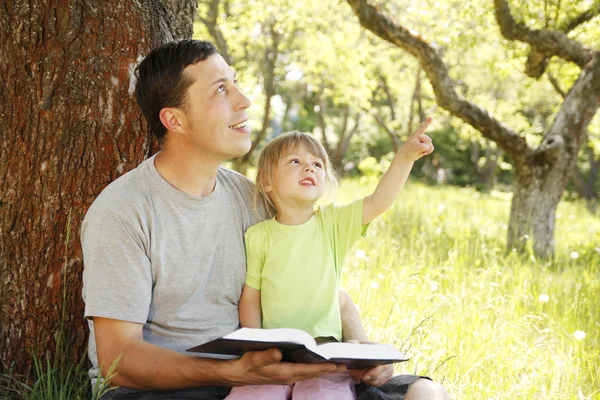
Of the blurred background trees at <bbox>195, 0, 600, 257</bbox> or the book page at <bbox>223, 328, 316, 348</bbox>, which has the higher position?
the blurred background trees at <bbox>195, 0, 600, 257</bbox>

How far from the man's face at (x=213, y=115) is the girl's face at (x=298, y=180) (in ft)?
0.70

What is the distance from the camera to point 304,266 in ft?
8.10

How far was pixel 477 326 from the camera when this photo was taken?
3.51m

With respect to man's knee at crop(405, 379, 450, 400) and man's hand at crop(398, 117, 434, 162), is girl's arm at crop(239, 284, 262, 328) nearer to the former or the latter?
man's knee at crop(405, 379, 450, 400)

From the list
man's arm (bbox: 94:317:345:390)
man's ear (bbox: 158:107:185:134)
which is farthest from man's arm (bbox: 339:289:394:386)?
man's ear (bbox: 158:107:185:134)

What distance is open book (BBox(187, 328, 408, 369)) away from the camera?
170cm

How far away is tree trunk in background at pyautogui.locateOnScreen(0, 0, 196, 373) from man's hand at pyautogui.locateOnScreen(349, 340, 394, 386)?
1256 millimetres

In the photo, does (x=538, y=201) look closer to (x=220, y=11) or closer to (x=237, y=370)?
(x=237, y=370)

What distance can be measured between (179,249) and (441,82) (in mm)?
5511

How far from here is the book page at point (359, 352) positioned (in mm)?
1770

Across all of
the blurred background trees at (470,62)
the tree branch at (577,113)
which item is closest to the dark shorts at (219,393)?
the blurred background trees at (470,62)

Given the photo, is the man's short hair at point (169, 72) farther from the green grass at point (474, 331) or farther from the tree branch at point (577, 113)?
the tree branch at point (577, 113)

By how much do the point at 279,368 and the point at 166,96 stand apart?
122cm

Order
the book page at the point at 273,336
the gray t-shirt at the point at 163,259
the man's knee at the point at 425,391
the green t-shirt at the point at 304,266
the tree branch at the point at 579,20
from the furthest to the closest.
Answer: the tree branch at the point at 579,20
the green t-shirt at the point at 304,266
the gray t-shirt at the point at 163,259
the man's knee at the point at 425,391
the book page at the point at 273,336
